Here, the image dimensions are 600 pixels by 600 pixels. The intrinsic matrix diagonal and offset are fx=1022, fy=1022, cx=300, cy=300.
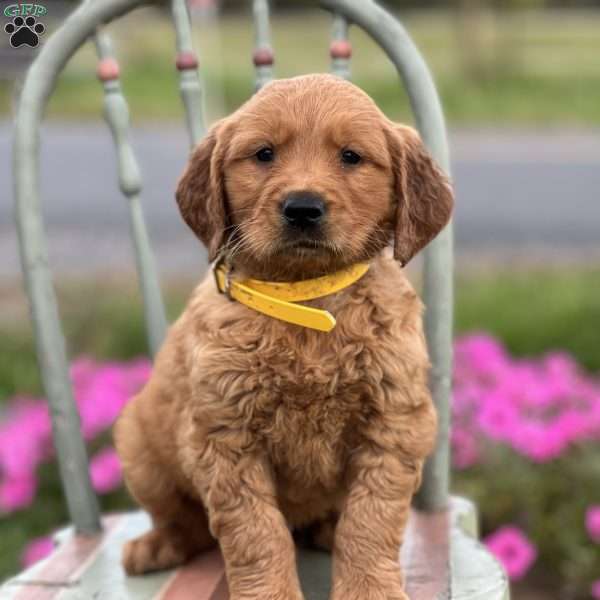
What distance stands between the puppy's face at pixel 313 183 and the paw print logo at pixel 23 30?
952 mm

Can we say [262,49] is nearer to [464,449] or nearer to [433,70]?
[464,449]

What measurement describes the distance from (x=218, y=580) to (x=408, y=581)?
1.31 ft

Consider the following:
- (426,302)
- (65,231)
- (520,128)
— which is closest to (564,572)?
(426,302)

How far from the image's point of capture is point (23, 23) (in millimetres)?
2664

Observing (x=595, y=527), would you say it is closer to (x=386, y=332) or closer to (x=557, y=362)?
(x=557, y=362)

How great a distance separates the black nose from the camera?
175 cm

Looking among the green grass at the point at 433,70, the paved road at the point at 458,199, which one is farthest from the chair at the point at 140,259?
the green grass at the point at 433,70

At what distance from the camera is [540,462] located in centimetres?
334

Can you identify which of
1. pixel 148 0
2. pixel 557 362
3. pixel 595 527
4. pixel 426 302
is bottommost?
pixel 595 527

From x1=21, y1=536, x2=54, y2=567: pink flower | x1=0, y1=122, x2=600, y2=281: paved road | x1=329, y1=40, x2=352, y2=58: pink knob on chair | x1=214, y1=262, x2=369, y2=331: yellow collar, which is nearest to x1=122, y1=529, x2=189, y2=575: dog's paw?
x1=214, y1=262, x2=369, y2=331: yellow collar

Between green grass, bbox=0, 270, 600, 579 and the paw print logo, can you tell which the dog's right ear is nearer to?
the paw print logo

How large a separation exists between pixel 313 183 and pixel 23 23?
4.18 ft

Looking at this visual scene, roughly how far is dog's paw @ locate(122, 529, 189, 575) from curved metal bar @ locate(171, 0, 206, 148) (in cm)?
96

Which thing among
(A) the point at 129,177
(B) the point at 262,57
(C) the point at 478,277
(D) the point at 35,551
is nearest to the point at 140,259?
(A) the point at 129,177
